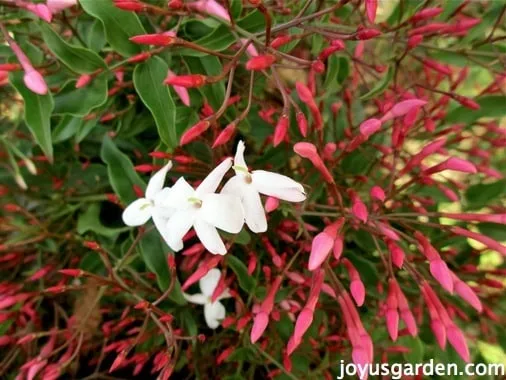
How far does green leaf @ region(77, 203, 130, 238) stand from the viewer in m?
0.82

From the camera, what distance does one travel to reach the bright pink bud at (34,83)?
0.64 m

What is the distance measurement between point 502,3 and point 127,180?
59cm

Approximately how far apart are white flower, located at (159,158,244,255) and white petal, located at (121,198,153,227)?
0.09 metres

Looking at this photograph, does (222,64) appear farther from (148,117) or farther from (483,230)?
(483,230)

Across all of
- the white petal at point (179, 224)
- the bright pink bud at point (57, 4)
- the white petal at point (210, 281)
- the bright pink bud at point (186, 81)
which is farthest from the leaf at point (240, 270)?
the bright pink bud at point (57, 4)

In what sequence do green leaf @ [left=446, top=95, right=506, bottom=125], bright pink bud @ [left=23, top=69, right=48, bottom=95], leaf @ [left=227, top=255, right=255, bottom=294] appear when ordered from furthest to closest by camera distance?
green leaf @ [left=446, top=95, right=506, bottom=125] < leaf @ [left=227, top=255, right=255, bottom=294] < bright pink bud @ [left=23, top=69, right=48, bottom=95]

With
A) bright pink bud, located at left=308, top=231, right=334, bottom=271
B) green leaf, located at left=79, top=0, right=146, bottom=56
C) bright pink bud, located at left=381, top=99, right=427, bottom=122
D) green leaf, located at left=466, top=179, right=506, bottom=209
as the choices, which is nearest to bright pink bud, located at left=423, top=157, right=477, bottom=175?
bright pink bud, located at left=381, top=99, right=427, bottom=122

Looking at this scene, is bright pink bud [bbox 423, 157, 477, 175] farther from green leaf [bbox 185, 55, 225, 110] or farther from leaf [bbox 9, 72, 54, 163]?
leaf [bbox 9, 72, 54, 163]

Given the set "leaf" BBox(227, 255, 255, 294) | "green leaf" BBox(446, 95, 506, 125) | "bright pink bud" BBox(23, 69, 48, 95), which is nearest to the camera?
"bright pink bud" BBox(23, 69, 48, 95)

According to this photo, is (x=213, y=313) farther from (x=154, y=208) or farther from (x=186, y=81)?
(x=186, y=81)

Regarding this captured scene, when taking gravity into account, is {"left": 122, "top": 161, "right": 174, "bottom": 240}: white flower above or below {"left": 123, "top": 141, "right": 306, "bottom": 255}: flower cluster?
below

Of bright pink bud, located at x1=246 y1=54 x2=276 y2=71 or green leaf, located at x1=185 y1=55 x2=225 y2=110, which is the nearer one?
bright pink bud, located at x1=246 y1=54 x2=276 y2=71

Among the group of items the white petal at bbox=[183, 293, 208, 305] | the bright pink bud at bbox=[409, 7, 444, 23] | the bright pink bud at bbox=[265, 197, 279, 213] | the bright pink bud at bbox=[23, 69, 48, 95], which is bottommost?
the white petal at bbox=[183, 293, 208, 305]

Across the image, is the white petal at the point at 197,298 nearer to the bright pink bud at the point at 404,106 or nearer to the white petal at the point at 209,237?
the white petal at the point at 209,237
